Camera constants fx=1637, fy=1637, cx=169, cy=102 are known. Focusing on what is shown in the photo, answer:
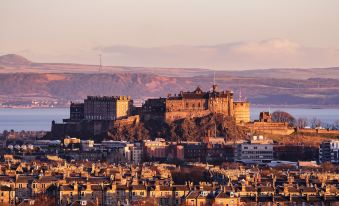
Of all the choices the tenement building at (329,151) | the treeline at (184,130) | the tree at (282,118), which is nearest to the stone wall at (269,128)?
the treeline at (184,130)

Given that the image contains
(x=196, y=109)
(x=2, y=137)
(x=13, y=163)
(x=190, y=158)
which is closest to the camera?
(x=13, y=163)

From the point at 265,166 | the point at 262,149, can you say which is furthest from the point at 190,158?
the point at 265,166

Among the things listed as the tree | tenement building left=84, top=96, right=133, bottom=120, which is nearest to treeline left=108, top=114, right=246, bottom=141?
tenement building left=84, top=96, right=133, bottom=120

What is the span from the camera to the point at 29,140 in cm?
11031

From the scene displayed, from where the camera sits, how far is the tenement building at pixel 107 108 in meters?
111

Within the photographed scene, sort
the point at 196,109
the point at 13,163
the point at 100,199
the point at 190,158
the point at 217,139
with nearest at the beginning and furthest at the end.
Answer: the point at 100,199 → the point at 13,163 → the point at 190,158 → the point at 217,139 → the point at 196,109

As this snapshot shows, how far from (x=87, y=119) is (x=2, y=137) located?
8602 millimetres

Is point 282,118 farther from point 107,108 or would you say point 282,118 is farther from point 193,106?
point 107,108

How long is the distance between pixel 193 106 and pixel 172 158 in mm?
18099

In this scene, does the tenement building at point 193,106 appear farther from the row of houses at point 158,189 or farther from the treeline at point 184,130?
the row of houses at point 158,189

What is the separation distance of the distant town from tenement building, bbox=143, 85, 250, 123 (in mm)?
90

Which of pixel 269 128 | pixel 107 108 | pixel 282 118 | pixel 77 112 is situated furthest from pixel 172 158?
pixel 282 118

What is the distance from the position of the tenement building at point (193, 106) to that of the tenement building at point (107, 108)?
183cm

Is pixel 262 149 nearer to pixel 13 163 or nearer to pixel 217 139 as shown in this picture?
pixel 217 139
